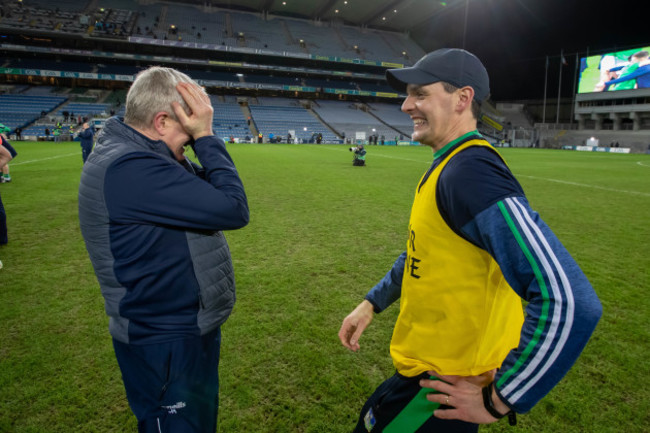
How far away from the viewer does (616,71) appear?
46.8m

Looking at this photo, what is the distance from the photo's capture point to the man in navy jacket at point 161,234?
149 cm

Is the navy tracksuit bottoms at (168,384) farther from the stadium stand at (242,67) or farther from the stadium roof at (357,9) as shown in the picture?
A: the stadium roof at (357,9)

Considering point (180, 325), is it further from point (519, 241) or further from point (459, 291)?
point (519, 241)

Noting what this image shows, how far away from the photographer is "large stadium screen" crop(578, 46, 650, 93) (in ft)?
145

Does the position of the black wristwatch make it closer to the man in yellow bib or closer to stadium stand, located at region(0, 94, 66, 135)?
the man in yellow bib

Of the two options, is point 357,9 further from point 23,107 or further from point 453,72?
point 453,72

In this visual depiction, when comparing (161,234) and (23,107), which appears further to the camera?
(23,107)

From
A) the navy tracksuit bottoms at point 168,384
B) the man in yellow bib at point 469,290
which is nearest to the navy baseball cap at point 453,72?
the man in yellow bib at point 469,290

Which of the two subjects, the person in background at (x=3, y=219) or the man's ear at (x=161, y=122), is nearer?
the man's ear at (x=161, y=122)

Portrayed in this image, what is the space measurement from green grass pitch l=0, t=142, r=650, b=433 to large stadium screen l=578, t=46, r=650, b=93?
50.0 m

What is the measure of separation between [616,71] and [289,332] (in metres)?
60.9

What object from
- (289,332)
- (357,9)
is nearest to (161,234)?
(289,332)

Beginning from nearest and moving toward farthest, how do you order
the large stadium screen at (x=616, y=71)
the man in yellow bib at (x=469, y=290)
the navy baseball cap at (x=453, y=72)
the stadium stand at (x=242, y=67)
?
the man in yellow bib at (x=469, y=290) → the navy baseball cap at (x=453, y=72) → the large stadium screen at (x=616, y=71) → the stadium stand at (x=242, y=67)

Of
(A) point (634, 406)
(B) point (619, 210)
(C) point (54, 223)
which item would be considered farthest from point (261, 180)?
(A) point (634, 406)
